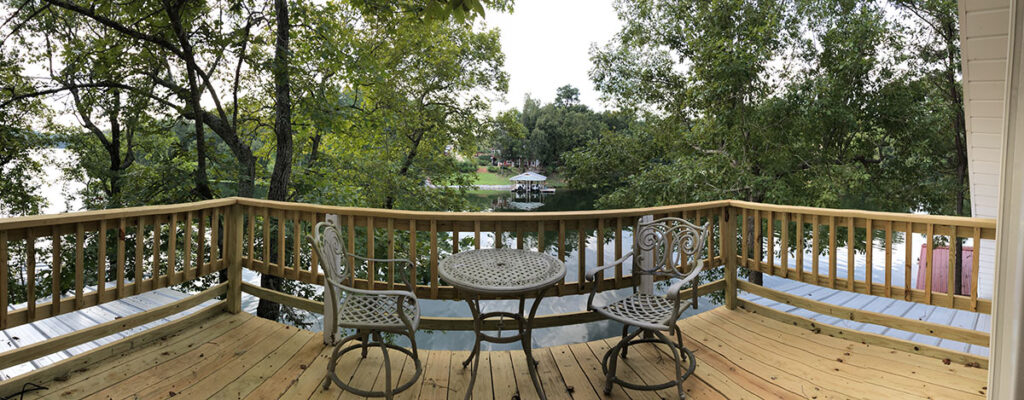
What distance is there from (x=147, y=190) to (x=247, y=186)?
4.48 feet

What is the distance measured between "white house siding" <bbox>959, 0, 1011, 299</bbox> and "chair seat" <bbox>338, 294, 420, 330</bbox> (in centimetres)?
249

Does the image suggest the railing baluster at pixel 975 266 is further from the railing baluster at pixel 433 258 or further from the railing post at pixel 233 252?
the railing post at pixel 233 252

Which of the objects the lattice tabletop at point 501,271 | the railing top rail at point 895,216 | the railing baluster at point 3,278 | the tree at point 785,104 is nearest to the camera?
the lattice tabletop at point 501,271

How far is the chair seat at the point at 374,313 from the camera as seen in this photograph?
6.59ft

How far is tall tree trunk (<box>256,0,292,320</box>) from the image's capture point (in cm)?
556

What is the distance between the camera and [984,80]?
8.23ft

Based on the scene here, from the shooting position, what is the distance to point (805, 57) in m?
8.38

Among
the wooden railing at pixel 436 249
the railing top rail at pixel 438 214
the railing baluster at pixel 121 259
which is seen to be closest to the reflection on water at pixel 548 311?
the wooden railing at pixel 436 249

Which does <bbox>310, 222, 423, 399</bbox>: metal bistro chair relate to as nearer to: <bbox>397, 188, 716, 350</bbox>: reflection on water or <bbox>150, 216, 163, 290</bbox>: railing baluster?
<bbox>150, 216, 163, 290</bbox>: railing baluster

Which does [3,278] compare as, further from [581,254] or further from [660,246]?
[660,246]

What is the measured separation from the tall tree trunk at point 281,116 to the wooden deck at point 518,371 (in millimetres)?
3806

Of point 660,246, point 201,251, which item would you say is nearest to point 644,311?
point 660,246

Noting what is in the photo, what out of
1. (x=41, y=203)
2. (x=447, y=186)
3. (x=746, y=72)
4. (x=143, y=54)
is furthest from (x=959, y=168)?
(x=41, y=203)

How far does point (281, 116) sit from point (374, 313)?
5.11 meters
